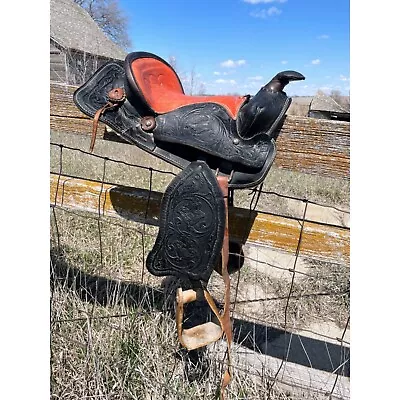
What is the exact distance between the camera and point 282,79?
1.09m

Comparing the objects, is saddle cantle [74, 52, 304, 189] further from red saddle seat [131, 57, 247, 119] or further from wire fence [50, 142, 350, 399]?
wire fence [50, 142, 350, 399]

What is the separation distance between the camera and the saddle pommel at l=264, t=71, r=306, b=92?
3.48ft

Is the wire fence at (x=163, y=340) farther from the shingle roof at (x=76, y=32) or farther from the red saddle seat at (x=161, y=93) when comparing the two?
→ the shingle roof at (x=76, y=32)

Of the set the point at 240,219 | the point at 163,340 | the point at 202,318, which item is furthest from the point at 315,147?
the point at 202,318

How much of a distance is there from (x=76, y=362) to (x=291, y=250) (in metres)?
0.89

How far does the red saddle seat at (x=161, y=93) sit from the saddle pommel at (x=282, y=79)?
93mm

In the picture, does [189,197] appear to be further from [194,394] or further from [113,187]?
[194,394]

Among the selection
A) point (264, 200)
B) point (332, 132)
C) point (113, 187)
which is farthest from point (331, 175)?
point (264, 200)

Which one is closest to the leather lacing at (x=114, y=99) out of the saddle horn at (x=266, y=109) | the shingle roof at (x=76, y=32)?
the saddle horn at (x=266, y=109)

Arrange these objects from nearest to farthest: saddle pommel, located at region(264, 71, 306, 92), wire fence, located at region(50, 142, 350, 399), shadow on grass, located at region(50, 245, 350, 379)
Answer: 1. saddle pommel, located at region(264, 71, 306, 92)
2. wire fence, located at region(50, 142, 350, 399)
3. shadow on grass, located at region(50, 245, 350, 379)

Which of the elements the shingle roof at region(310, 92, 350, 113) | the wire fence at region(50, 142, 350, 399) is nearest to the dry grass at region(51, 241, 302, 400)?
the wire fence at region(50, 142, 350, 399)

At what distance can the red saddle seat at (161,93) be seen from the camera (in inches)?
46.4

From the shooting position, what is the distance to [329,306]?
2.31 meters

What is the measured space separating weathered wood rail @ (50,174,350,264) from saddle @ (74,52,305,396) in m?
0.14
